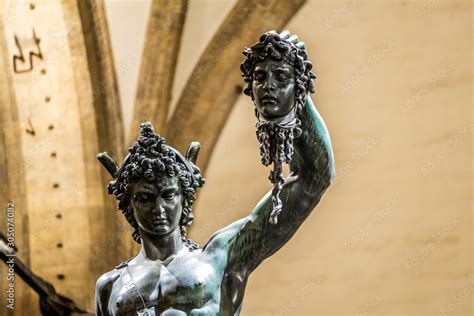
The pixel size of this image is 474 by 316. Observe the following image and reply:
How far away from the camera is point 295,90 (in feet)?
18.4

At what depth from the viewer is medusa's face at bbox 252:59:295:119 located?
5.55 metres

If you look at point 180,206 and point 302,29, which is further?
point 302,29

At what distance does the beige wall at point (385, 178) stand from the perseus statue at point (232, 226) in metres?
7.50

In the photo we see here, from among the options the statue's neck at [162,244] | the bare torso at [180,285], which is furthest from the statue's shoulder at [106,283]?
the statue's neck at [162,244]

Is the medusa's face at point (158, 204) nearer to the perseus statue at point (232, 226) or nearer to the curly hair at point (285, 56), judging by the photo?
the perseus statue at point (232, 226)

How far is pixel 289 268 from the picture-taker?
1413 centimetres

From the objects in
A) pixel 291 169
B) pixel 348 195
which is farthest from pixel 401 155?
pixel 291 169

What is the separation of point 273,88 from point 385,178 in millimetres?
8323

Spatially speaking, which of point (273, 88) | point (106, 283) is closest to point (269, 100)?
point (273, 88)

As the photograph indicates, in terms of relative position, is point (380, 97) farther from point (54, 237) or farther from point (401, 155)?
point (54, 237)

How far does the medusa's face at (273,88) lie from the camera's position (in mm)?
5551

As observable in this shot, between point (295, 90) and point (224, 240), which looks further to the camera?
point (224, 240)

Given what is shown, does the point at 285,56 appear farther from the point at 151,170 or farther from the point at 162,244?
the point at 162,244

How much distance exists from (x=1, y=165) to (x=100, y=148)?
0.88 m
